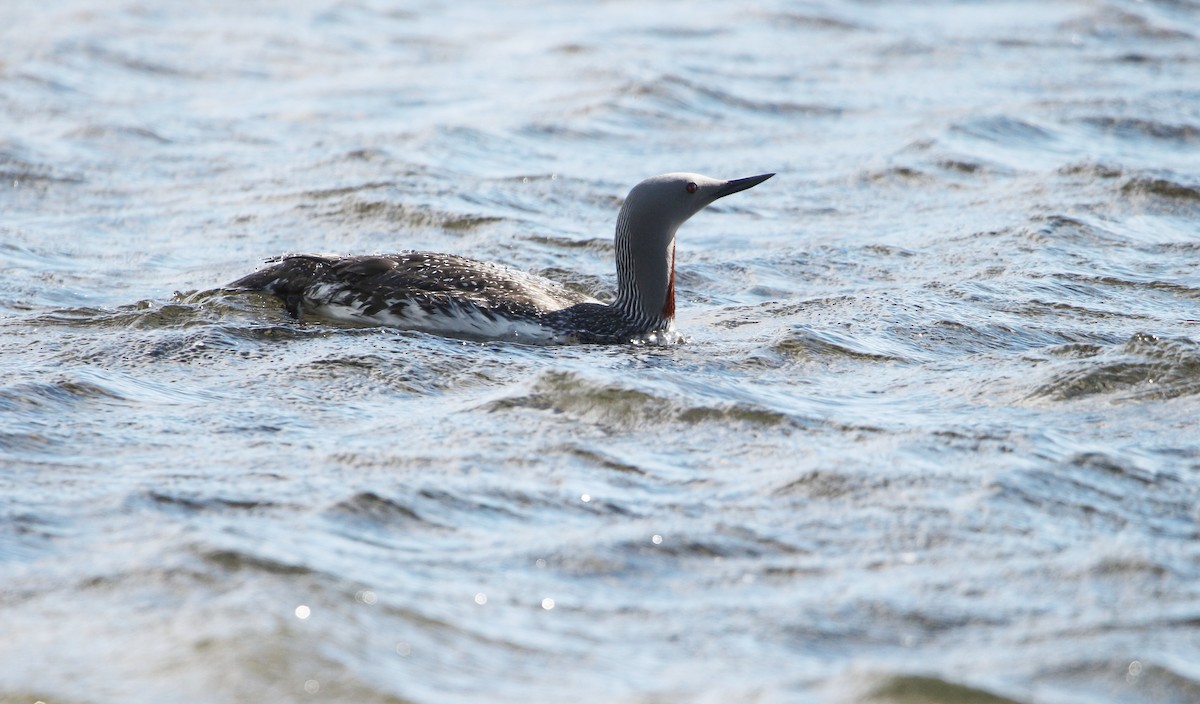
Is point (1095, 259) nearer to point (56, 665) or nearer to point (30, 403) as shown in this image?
point (30, 403)

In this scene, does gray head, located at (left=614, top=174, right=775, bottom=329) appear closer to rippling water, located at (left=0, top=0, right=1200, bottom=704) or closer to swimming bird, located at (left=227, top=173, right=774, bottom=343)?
swimming bird, located at (left=227, top=173, right=774, bottom=343)

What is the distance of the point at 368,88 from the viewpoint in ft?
50.7

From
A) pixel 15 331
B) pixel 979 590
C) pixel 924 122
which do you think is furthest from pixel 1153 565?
pixel 924 122

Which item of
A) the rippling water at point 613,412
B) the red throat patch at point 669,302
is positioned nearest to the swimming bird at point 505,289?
the red throat patch at point 669,302

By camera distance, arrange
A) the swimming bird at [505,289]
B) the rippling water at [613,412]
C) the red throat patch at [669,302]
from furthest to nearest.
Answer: the red throat patch at [669,302], the swimming bird at [505,289], the rippling water at [613,412]

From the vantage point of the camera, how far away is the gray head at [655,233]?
8516 millimetres

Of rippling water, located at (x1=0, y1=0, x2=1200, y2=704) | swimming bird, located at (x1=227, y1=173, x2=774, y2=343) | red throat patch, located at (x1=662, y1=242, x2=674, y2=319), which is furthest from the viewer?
red throat patch, located at (x1=662, y1=242, x2=674, y2=319)

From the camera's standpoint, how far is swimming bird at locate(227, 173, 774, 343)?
8.16m

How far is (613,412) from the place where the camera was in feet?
22.7

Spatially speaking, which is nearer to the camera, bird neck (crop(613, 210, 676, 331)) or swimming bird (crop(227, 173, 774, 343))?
swimming bird (crop(227, 173, 774, 343))

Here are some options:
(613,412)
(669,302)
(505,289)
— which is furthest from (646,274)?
(613,412)

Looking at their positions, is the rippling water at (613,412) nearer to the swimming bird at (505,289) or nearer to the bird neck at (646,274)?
the swimming bird at (505,289)

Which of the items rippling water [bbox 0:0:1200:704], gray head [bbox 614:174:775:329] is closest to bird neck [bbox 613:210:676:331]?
gray head [bbox 614:174:775:329]

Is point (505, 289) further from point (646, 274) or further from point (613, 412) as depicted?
point (613, 412)
